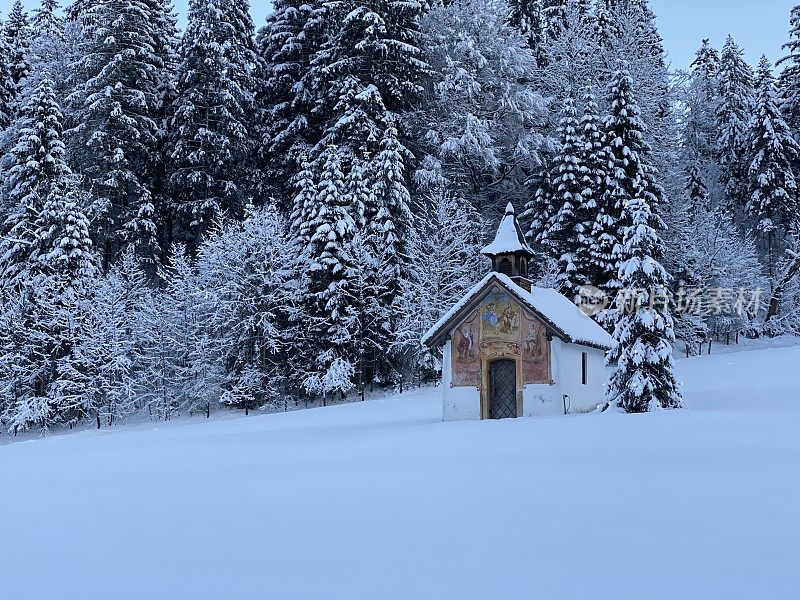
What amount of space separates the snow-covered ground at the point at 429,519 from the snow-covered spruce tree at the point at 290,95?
28.0m

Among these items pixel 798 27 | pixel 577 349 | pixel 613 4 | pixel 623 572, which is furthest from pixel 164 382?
pixel 798 27

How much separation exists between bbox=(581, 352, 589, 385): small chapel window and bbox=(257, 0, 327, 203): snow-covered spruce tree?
20.5 m

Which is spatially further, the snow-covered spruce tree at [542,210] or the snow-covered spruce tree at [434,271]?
the snow-covered spruce tree at [542,210]

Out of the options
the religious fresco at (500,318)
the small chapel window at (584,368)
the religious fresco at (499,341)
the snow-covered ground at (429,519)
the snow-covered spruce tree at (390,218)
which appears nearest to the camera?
the snow-covered ground at (429,519)

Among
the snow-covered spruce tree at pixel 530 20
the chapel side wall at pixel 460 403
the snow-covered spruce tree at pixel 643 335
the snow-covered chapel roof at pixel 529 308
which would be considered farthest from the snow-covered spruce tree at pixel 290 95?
the snow-covered spruce tree at pixel 643 335

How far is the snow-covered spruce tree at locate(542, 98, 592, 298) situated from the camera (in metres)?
39.8

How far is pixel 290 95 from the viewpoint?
147 ft

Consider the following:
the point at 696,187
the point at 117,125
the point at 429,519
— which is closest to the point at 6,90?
the point at 117,125

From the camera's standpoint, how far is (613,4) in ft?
190

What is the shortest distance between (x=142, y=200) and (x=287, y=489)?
3542cm

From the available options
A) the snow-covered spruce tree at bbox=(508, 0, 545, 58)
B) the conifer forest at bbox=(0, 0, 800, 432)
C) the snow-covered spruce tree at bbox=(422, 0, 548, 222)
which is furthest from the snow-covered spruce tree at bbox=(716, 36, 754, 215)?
the snow-covered spruce tree at bbox=(422, 0, 548, 222)

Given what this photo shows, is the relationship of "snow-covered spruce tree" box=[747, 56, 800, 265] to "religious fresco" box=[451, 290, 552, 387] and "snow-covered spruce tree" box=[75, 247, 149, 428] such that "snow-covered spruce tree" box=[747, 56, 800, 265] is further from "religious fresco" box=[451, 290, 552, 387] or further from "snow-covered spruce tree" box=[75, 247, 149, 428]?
"snow-covered spruce tree" box=[75, 247, 149, 428]

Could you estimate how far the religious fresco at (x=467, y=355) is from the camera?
25359mm

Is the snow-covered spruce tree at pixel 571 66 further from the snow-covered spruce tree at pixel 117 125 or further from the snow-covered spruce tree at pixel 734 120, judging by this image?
the snow-covered spruce tree at pixel 117 125
